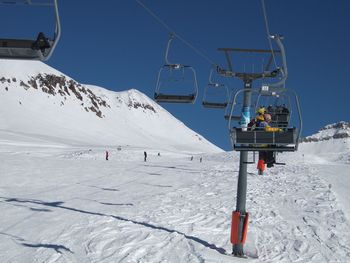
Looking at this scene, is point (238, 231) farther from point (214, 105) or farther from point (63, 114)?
point (63, 114)

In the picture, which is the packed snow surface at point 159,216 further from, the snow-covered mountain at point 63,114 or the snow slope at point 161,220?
the snow-covered mountain at point 63,114

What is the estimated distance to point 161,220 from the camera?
13.3m

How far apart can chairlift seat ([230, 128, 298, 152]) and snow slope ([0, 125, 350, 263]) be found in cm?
243

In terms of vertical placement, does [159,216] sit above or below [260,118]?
below

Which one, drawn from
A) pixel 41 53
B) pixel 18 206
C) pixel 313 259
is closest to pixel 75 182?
pixel 18 206

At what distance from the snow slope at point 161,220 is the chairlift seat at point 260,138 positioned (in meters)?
2.43

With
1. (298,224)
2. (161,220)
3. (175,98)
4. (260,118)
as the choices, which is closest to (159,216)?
(161,220)

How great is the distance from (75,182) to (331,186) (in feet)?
38.4

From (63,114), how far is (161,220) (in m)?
132

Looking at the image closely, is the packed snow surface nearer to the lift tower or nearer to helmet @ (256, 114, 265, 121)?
the lift tower

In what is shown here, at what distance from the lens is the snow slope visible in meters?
10.1

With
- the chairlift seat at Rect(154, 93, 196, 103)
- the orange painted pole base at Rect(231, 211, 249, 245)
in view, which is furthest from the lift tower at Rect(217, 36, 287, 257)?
the chairlift seat at Rect(154, 93, 196, 103)

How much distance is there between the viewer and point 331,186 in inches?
867

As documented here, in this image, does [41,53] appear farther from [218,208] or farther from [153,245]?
[218,208]
